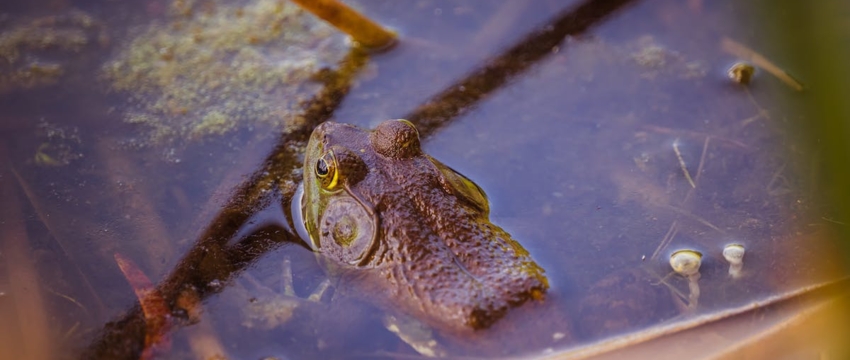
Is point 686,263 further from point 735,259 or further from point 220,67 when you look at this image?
point 220,67

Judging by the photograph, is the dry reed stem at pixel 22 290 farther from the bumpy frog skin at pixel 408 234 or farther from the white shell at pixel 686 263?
the white shell at pixel 686 263

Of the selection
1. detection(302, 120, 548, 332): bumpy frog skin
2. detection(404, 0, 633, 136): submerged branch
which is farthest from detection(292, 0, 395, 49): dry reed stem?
detection(302, 120, 548, 332): bumpy frog skin

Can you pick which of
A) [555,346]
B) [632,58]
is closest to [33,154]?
[555,346]

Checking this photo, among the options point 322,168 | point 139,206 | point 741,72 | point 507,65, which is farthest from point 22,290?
point 741,72

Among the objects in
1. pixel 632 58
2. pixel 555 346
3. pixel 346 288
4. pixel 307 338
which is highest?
pixel 632 58

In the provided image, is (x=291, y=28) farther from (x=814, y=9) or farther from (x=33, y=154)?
(x=814, y=9)

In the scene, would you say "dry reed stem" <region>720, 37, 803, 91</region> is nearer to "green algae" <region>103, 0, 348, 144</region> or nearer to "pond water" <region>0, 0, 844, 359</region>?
"pond water" <region>0, 0, 844, 359</region>
